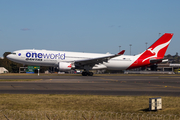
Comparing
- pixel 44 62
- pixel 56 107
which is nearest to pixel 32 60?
pixel 44 62

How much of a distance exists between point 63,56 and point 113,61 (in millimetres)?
11086

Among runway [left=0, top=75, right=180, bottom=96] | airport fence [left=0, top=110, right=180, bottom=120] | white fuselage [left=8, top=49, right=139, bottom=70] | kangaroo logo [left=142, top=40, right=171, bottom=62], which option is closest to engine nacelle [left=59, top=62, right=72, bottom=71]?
white fuselage [left=8, top=49, right=139, bottom=70]

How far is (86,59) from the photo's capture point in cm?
4497

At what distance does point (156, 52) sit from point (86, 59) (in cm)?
1612

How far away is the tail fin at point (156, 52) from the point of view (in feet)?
162

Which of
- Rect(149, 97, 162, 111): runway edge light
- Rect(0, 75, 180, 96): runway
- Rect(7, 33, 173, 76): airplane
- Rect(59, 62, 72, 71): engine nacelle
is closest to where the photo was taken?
Rect(149, 97, 162, 111): runway edge light

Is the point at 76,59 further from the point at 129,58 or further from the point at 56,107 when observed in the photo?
the point at 56,107

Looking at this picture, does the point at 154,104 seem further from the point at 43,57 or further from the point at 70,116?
the point at 43,57

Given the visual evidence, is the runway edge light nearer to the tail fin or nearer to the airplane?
the airplane

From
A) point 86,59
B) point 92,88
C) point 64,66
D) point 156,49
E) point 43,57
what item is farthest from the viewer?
point 156,49

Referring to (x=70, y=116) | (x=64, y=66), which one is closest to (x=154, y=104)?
(x=70, y=116)

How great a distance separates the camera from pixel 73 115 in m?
9.67

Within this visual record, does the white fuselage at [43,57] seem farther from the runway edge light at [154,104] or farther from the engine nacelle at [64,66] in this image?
the runway edge light at [154,104]

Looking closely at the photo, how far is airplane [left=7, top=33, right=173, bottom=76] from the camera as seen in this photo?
42844 millimetres
